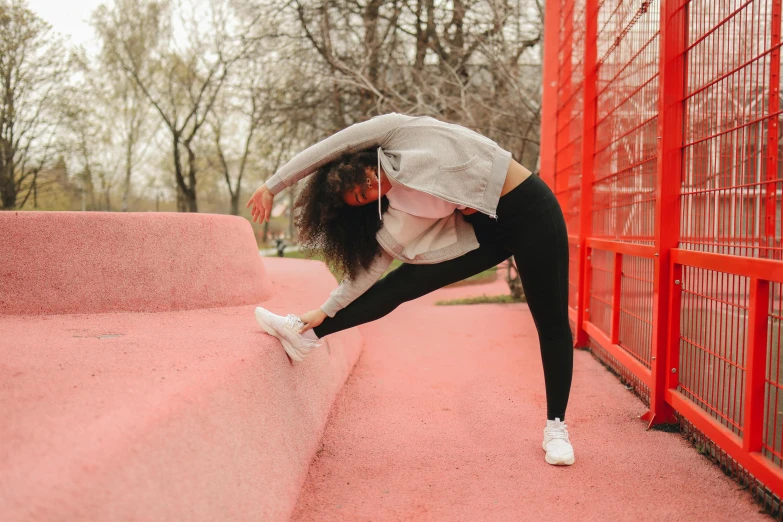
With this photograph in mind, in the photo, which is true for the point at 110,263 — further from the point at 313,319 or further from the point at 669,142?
the point at 669,142

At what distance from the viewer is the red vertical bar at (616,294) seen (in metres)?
3.79

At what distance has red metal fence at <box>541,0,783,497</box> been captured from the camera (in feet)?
6.86

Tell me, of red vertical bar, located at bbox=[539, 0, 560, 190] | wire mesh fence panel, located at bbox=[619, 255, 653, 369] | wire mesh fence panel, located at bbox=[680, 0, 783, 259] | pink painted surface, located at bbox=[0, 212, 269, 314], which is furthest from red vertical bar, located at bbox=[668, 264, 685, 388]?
red vertical bar, located at bbox=[539, 0, 560, 190]

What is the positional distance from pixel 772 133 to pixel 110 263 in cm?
331

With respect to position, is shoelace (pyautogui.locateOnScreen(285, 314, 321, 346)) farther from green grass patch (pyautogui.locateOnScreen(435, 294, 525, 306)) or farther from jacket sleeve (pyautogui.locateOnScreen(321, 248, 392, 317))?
green grass patch (pyautogui.locateOnScreen(435, 294, 525, 306))

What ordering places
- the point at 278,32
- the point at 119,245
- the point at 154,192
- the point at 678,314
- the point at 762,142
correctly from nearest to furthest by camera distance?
the point at 762,142 → the point at 678,314 → the point at 119,245 → the point at 278,32 → the point at 154,192

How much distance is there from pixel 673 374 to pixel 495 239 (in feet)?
3.75

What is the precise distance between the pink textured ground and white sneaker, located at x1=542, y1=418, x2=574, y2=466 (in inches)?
1.3

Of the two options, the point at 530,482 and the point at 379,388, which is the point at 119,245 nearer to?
the point at 379,388

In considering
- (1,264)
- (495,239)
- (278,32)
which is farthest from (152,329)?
(278,32)

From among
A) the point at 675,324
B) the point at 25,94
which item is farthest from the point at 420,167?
the point at 25,94

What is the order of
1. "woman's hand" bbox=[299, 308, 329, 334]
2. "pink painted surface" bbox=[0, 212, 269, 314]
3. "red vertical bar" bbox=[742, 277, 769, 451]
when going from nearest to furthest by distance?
"red vertical bar" bbox=[742, 277, 769, 451]
"woman's hand" bbox=[299, 308, 329, 334]
"pink painted surface" bbox=[0, 212, 269, 314]

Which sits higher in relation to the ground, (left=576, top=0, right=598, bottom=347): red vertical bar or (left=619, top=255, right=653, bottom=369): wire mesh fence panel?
(left=576, top=0, right=598, bottom=347): red vertical bar

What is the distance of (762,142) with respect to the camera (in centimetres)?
218
